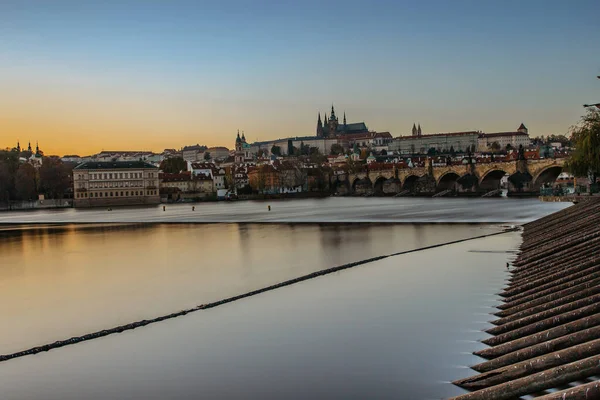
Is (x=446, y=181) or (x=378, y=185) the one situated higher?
(x=446, y=181)

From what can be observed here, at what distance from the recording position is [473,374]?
8.65 meters

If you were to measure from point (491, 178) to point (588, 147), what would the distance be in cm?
6204

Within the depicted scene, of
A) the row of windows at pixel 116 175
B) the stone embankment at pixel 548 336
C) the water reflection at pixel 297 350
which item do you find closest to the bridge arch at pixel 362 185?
the row of windows at pixel 116 175

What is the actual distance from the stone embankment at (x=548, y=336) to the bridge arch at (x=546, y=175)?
64307 millimetres

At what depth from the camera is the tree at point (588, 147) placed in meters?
32.4

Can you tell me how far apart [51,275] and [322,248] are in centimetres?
955

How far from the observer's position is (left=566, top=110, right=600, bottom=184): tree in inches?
1276

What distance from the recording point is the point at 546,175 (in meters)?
79.0

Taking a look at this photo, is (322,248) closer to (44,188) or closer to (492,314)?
(492,314)

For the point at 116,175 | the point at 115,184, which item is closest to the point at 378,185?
the point at 116,175

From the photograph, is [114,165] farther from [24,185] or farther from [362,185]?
[362,185]

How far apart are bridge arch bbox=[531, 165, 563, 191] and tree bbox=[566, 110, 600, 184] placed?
4152 cm

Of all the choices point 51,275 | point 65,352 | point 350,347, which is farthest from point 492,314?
point 51,275

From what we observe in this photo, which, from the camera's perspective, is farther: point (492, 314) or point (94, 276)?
point (94, 276)
